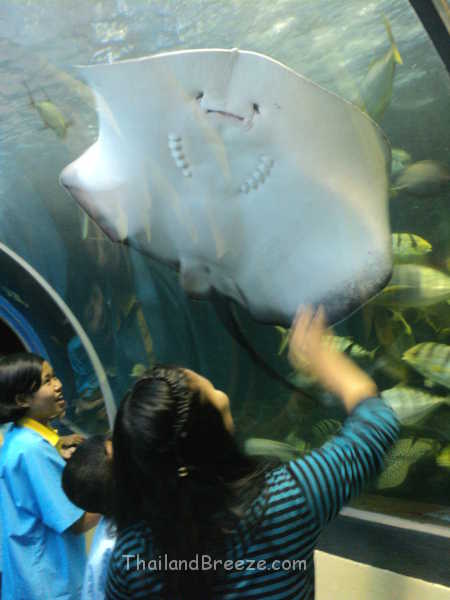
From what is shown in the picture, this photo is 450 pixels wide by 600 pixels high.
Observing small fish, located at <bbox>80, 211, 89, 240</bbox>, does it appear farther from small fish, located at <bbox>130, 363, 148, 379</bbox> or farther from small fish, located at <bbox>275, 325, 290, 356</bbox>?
small fish, located at <bbox>275, 325, 290, 356</bbox>

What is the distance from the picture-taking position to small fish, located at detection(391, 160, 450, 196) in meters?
1.27

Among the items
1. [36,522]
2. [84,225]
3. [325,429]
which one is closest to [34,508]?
[36,522]

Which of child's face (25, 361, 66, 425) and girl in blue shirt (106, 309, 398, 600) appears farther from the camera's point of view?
child's face (25, 361, 66, 425)

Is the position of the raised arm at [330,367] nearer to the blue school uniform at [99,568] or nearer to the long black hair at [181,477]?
the long black hair at [181,477]

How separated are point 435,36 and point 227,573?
103 centimetres

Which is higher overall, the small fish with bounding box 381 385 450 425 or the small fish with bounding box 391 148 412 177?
the small fish with bounding box 391 148 412 177

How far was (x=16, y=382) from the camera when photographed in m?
1.15

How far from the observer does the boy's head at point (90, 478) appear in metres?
0.84

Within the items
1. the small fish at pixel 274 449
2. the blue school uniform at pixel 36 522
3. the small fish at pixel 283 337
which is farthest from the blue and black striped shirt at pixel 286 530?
the small fish at pixel 274 449

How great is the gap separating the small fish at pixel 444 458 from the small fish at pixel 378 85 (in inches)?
39.4

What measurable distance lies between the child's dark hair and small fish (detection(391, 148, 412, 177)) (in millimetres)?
1056

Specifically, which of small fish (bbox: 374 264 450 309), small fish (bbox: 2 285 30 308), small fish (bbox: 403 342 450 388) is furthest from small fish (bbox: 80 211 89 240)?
small fish (bbox: 403 342 450 388)

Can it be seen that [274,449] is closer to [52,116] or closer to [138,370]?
[138,370]

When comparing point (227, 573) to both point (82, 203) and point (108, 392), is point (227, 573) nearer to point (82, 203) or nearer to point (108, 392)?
point (82, 203)
